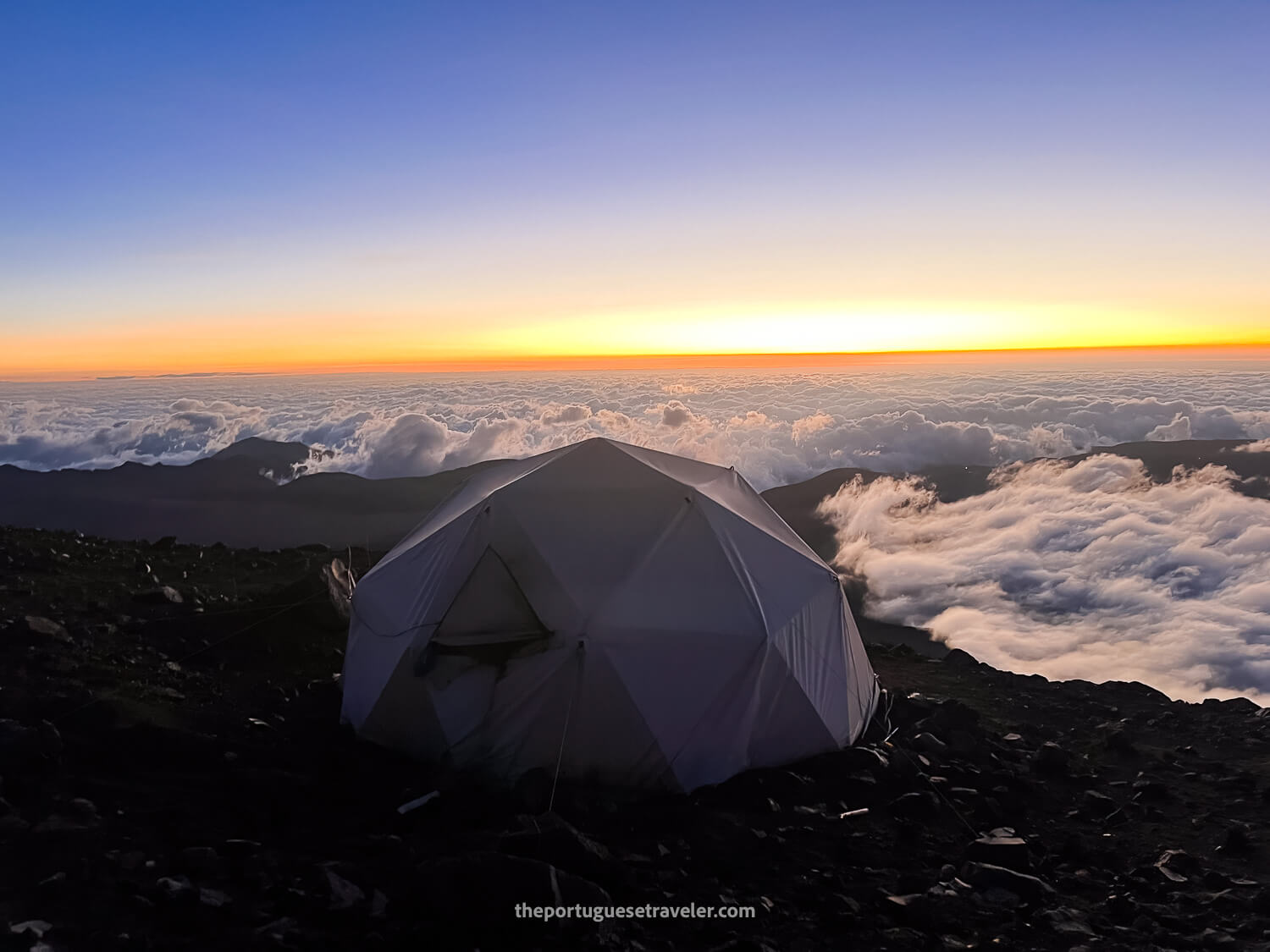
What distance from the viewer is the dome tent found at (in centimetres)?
799

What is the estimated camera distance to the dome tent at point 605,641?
7988 millimetres

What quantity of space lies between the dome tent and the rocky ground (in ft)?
1.53

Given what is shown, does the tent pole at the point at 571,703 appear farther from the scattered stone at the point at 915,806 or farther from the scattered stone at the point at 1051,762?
the scattered stone at the point at 1051,762

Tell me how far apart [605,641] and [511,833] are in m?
2.29

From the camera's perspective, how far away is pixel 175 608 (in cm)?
1252

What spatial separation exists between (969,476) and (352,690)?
133m

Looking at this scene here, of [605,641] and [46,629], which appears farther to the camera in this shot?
[46,629]

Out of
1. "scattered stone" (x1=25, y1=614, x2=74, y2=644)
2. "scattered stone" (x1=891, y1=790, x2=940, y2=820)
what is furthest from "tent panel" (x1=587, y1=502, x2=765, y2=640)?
"scattered stone" (x1=25, y1=614, x2=74, y2=644)

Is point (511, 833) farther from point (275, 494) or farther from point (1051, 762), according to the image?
point (275, 494)

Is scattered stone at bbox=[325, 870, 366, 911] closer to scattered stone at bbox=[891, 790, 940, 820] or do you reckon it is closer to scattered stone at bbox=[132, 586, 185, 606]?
scattered stone at bbox=[891, 790, 940, 820]

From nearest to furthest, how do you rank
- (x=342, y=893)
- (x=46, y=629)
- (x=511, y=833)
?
(x=342, y=893) < (x=511, y=833) < (x=46, y=629)

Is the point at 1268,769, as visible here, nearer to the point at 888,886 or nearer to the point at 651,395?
the point at 888,886

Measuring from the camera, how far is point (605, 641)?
26.6ft

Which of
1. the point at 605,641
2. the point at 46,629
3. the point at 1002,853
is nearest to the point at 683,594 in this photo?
the point at 605,641
